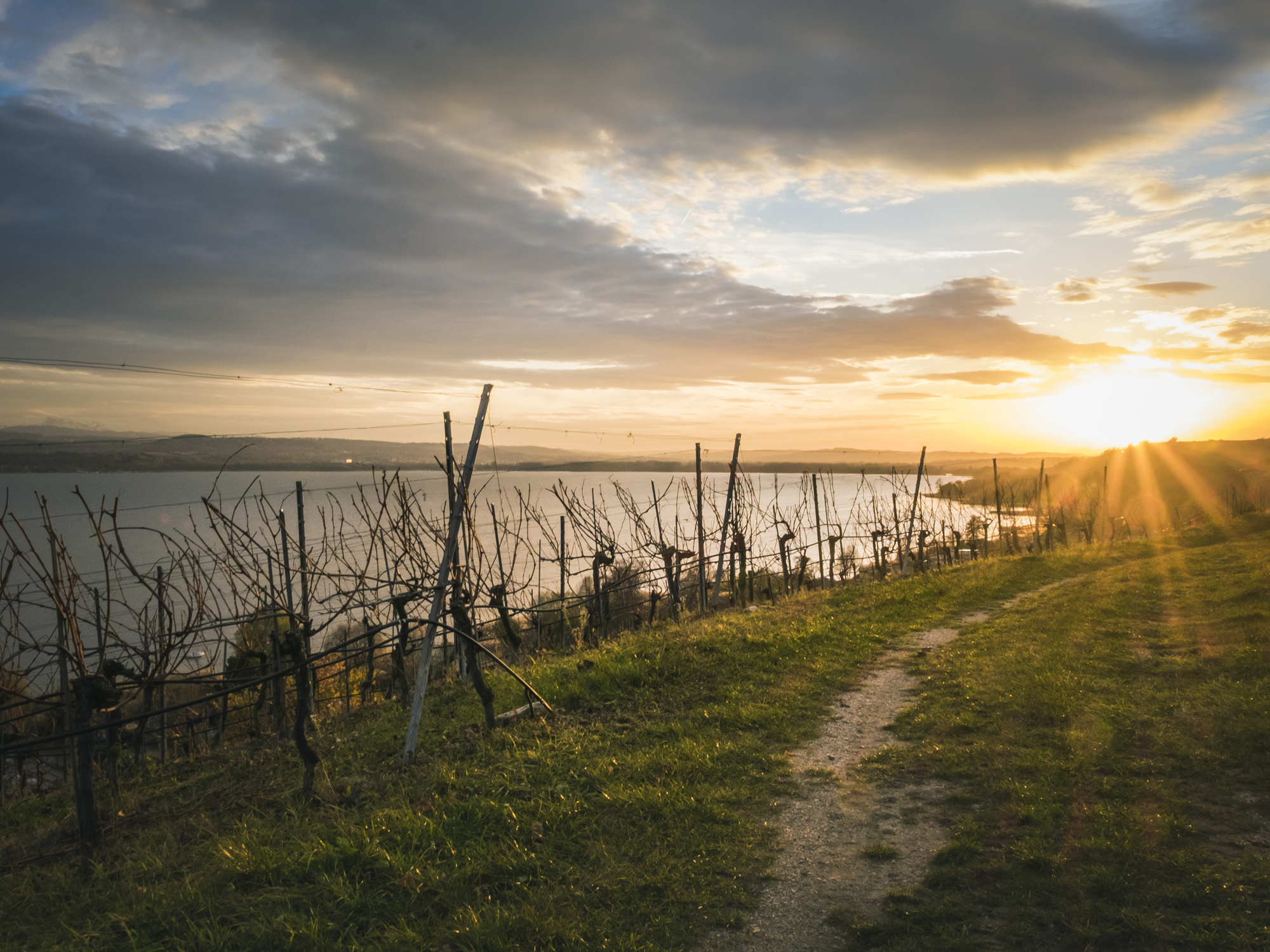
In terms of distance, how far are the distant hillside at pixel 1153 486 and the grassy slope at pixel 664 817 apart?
19483mm

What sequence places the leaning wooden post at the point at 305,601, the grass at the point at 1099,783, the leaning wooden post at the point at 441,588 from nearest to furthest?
the grass at the point at 1099,783 → the leaning wooden post at the point at 441,588 → the leaning wooden post at the point at 305,601

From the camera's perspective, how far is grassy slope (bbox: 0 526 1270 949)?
3.61m

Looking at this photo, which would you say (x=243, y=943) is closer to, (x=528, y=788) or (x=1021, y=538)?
(x=528, y=788)

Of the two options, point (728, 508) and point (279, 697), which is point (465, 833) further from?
point (728, 508)

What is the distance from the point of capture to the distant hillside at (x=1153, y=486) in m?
29.4

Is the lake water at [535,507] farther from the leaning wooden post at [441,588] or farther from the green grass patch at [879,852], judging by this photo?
the green grass patch at [879,852]

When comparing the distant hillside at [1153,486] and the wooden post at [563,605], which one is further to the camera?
the distant hillside at [1153,486]

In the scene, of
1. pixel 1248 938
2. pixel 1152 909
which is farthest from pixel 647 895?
pixel 1248 938

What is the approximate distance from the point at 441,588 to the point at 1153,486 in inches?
2217

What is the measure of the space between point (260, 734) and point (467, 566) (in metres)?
3.31

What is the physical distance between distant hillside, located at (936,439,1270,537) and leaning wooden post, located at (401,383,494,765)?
22.4m

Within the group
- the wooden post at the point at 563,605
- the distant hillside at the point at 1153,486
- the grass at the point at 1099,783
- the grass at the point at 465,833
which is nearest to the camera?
the grass at the point at 1099,783

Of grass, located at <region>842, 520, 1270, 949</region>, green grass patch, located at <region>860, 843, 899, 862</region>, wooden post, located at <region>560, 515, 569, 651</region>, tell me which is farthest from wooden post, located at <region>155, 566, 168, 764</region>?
grass, located at <region>842, 520, 1270, 949</region>

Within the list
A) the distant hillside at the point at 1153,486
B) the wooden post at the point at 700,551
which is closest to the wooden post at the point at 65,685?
the wooden post at the point at 700,551
